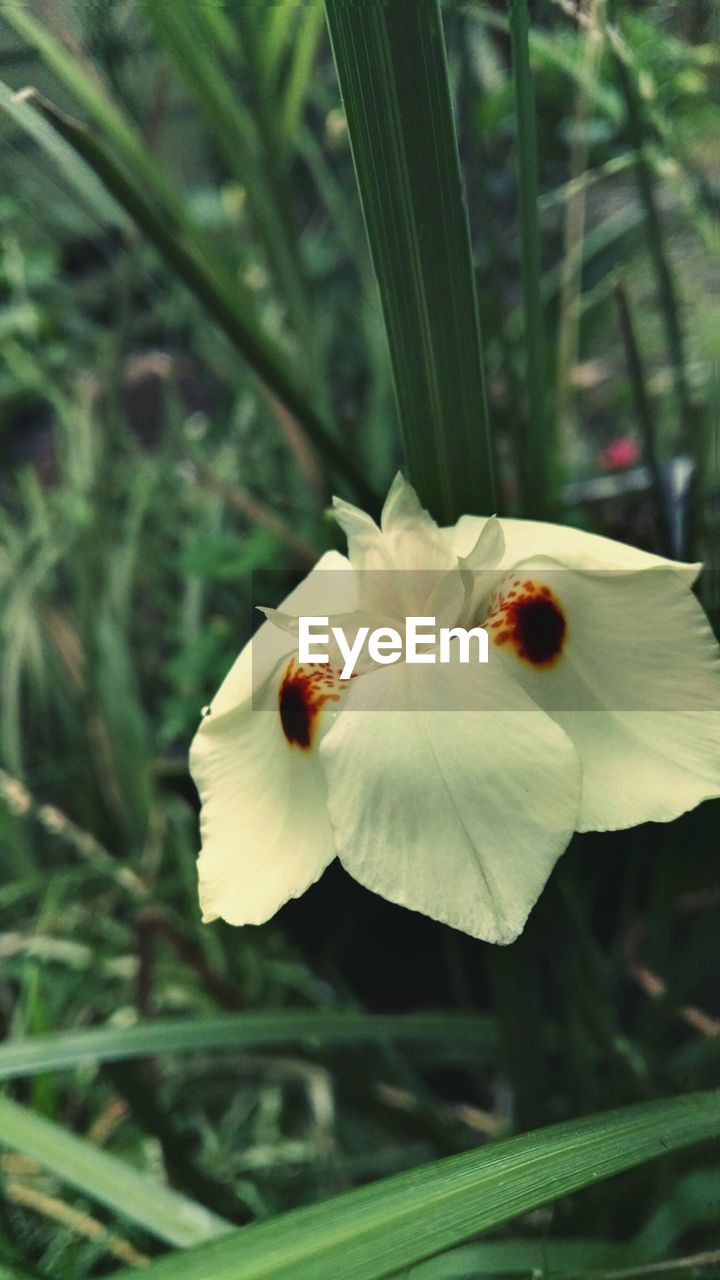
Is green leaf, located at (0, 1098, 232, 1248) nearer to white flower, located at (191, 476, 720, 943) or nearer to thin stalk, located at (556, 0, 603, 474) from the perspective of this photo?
white flower, located at (191, 476, 720, 943)

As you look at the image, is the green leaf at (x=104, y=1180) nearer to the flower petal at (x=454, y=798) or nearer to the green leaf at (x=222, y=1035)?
the green leaf at (x=222, y=1035)

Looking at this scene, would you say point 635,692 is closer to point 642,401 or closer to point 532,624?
point 532,624

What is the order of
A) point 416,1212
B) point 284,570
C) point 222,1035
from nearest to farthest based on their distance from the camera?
point 416,1212 → point 222,1035 → point 284,570

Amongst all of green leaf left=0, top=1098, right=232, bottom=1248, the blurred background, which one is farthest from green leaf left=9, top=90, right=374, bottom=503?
green leaf left=0, top=1098, right=232, bottom=1248

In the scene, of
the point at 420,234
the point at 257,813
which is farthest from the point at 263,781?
the point at 420,234

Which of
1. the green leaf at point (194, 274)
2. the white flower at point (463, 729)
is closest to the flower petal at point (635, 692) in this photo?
the white flower at point (463, 729)

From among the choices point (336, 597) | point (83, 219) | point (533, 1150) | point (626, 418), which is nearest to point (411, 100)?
point (336, 597)
